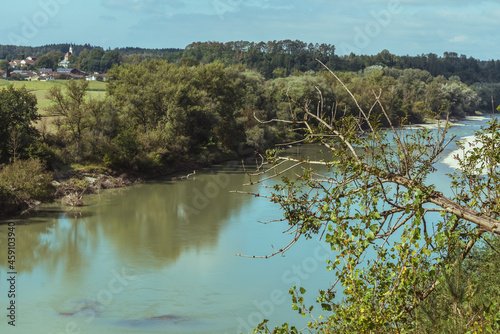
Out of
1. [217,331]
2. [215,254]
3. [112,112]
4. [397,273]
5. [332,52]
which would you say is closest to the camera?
[397,273]

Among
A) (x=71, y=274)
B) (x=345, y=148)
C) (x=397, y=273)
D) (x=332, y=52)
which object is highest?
(x=332, y=52)

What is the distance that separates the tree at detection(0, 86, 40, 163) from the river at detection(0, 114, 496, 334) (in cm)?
340

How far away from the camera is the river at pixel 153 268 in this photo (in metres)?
12.7

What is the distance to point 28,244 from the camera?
18203 mm

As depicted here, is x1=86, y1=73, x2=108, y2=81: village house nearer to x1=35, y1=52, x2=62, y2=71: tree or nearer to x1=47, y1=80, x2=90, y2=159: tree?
x1=35, y1=52, x2=62, y2=71: tree

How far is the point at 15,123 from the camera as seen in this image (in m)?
25.2

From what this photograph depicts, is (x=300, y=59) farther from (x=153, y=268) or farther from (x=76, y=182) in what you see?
(x=153, y=268)

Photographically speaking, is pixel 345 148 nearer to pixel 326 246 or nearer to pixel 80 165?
pixel 326 246

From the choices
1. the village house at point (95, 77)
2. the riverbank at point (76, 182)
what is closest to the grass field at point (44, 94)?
the riverbank at point (76, 182)

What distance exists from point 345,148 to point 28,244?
53.5ft

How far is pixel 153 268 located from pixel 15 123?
12950 millimetres

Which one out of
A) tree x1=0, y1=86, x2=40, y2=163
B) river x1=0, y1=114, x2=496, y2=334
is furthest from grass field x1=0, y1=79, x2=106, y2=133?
river x1=0, y1=114, x2=496, y2=334

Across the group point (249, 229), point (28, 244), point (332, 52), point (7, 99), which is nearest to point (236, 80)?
point (7, 99)

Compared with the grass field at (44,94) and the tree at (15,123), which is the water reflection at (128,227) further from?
the grass field at (44,94)
